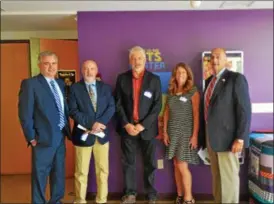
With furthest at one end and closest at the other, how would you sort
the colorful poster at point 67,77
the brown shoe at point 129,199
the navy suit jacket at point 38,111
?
1. the brown shoe at point 129,199
2. the colorful poster at point 67,77
3. the navy suit jacket at point 38,111

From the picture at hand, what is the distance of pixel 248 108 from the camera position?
5.31 feet

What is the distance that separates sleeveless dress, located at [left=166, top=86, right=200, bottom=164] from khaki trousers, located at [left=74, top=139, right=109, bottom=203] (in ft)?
1.53

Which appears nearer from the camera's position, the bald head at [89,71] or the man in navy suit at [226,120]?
the man in navy suit at [226,120]

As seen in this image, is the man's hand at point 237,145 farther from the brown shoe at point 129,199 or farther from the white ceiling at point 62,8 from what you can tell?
the white ceiling at point 62,8

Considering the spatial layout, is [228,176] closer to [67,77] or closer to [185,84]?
[185,84]

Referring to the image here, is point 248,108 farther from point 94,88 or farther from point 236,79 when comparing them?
point 94,88

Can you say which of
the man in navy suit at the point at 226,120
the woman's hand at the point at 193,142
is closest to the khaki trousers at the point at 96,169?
the woman's hand at the point at 193,142

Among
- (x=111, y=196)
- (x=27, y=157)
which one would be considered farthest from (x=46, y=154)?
(x=111, y=196)

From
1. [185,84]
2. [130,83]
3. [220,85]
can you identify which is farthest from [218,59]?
[130,83]

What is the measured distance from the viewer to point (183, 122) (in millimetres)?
2006

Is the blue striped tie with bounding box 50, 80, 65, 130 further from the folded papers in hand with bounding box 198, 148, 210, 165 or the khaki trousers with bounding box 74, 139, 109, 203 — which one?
the folded papers in hand with bounding box 198, 148, 210, 165

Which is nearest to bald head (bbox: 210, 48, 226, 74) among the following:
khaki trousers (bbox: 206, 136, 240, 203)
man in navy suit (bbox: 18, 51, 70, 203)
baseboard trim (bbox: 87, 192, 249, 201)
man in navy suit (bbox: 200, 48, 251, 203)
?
man in navy suit (bbox: 200, 48, 251, 203)

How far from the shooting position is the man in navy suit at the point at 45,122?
5.86 ft

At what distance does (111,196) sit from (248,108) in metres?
1.24
